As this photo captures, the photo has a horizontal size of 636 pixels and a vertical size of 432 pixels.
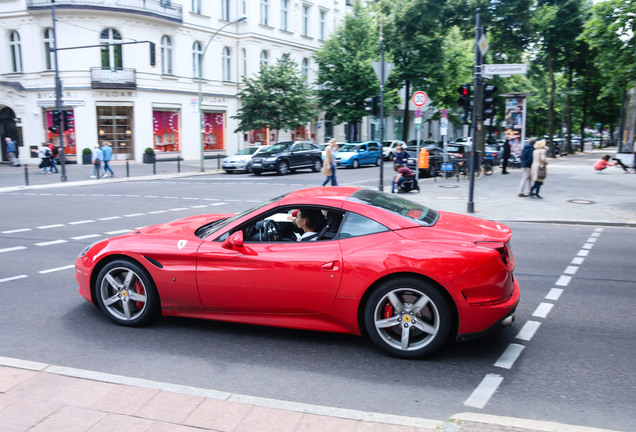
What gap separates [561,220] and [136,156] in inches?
1151

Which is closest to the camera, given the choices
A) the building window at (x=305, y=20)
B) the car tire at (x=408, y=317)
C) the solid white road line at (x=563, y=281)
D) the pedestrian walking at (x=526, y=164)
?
the car tire at (x=408, y=317)

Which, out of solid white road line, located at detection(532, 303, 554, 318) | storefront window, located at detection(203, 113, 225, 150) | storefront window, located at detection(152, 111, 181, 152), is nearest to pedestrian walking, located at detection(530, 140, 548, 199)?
solid white road line, located at detection(532, 303, 554, 318)

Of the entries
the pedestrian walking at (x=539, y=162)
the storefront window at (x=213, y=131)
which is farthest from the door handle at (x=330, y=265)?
the storefront window at (x=213, y=131)

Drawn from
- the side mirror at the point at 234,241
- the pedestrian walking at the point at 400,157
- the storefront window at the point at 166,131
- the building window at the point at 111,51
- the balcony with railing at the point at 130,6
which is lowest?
the side mirror at the point at 234,241

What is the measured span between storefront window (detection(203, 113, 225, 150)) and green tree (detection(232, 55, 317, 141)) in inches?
138

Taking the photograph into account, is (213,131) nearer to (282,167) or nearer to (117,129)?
(117,129)

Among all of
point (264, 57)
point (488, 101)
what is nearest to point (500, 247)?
point (488, 101)

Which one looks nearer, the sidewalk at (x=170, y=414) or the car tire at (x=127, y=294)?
the sidewalk at (x=170, y=414)

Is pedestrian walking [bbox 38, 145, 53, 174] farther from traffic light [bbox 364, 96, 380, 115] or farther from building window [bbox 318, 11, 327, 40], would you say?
building window [bbox 318, 11, 327, 40]

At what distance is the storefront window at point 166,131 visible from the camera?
36.7 meters

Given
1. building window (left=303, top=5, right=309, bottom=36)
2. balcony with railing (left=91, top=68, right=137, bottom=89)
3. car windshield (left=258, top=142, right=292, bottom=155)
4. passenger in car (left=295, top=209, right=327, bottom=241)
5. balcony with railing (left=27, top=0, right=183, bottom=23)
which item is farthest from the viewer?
building window (left=303, top=5, right=309, bottom=36)

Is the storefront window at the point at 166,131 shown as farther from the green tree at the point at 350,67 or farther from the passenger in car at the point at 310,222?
the passenger in car at the point at 310,222

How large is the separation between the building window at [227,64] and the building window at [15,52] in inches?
530

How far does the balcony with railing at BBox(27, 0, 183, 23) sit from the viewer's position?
32531 mm
